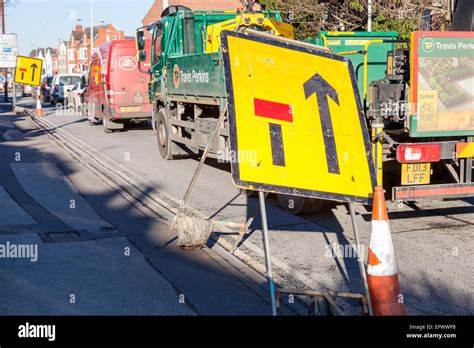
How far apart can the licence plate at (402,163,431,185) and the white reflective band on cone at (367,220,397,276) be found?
2611mm

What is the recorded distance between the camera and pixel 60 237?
7551 mm

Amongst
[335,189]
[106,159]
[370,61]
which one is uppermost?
[370,61]

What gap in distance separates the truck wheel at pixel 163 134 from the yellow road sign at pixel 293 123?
352 inches

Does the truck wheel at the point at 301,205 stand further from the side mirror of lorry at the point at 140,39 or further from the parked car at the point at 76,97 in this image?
the parked car at the point at 76,97

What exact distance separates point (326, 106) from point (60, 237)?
3773mm

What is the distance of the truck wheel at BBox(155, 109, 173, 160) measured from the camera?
14.2 meters

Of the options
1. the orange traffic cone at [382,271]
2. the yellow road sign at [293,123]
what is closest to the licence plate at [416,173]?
the yellow road sign at [293,123]

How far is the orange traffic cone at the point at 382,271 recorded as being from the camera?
4.77m

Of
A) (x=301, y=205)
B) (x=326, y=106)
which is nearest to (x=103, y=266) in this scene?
(x=326, y=106)

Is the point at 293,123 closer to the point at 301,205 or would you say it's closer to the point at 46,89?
the point at 301,205
